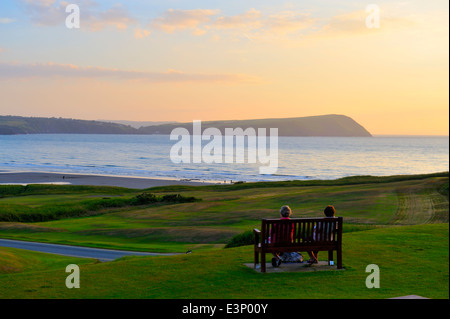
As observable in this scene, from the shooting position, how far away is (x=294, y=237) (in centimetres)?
1248

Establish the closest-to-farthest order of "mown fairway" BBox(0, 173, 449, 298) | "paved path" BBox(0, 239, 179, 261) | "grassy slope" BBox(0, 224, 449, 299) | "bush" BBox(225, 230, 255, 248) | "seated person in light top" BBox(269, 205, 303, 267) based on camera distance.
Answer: "grassy slope" BBox(0, 224, 449, 299), "mown fairway" BBox(0, 173, 449, 298), "seated person in light top" BBox(269, 205, 303, 267), "bush" BBox(225, 230, 255, 248), "paved path" BBox(0, 239, 179, 261)

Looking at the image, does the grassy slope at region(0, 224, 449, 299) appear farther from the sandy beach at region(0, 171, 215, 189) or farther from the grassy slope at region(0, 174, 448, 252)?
the sandy beach at region(0, 171, 215, 189)

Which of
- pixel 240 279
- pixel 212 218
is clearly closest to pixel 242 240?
pixel 240 279

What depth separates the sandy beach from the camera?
88.5m

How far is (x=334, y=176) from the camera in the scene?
12169 cm

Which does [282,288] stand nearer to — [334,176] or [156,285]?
[156,285]

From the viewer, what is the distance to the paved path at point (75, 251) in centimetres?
2486

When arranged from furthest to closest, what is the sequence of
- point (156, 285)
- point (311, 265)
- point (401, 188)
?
1. point (401, 188)
2. point (311, 265)
3. point (156, 285)

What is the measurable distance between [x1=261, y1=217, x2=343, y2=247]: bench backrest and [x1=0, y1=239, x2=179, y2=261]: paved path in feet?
42.4

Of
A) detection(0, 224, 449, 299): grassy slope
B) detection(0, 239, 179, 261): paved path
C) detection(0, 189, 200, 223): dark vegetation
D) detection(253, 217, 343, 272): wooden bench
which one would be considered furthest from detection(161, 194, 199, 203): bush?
detection(253, 217, 343, 272): wooden bench

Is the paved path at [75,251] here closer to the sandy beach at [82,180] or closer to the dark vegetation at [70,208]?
the dark vegetation at [70,208]

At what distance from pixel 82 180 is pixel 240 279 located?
86.0 metres

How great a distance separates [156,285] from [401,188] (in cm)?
4027
